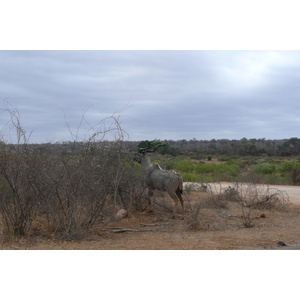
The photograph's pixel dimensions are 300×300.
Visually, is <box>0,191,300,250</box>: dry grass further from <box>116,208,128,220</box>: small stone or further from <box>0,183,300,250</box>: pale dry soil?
<box>116,208,128,220</box>: small stone

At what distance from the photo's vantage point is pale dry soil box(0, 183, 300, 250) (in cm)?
838

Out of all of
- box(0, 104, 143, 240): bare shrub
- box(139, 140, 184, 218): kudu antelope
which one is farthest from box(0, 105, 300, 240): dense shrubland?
box(139, 140, 184, 218): kudu antelope

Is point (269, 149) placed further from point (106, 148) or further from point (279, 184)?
point (106, 148)

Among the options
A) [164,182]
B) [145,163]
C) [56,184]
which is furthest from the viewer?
[145,163]

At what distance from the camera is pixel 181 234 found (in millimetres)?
9977

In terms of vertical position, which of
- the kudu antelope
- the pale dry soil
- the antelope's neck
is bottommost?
the pale dry soil

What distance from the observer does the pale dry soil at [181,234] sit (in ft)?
27.5

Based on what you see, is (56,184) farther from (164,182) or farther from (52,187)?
(164,182)

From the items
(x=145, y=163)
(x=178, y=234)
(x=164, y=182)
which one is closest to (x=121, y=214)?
(x=164, y=182)

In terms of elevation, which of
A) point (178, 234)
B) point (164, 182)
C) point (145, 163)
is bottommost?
point (178, 234)

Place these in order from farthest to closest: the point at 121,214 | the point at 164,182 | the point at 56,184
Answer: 1. the point at 164,182
2. the point at 121,214
3. the point at 56,184

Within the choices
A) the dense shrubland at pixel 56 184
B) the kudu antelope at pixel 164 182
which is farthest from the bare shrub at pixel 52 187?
the kudu antelope at pixel 164 182

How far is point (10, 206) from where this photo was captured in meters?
9.19

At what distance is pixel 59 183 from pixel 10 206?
1.23 meters
